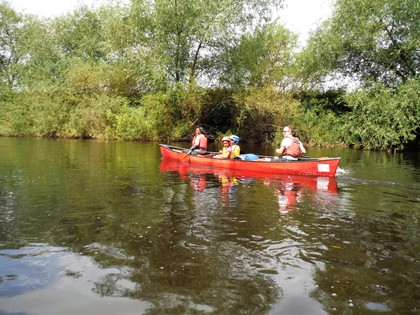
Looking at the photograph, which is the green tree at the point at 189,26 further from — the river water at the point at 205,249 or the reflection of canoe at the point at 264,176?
the river water at the point at 205,249

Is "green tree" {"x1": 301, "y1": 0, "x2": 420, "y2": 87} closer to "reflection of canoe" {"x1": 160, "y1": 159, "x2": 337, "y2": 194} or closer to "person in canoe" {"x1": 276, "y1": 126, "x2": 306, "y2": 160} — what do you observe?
"person in canoe" {"x1": 276, "y1": 126, "x2": 306, "y2": 160}

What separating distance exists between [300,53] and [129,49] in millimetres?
10882

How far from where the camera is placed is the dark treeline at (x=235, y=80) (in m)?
21.3

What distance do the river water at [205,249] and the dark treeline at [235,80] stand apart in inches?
560

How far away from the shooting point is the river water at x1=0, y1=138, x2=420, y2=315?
11.6ft

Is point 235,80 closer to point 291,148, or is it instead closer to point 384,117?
point 384,117

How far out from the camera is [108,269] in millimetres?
4199

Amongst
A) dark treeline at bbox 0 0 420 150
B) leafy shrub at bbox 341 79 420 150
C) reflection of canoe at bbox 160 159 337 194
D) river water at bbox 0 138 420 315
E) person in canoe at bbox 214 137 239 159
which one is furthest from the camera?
dark treeline at bbox 0 0 420 150

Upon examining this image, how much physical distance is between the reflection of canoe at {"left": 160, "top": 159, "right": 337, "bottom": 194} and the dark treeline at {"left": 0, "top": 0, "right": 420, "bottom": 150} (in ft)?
37.9

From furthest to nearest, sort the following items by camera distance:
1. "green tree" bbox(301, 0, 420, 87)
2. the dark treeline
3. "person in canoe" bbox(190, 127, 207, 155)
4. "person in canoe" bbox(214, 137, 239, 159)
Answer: the dark treeline, "green tree" bbox(301, 0, 420, 87), "person in canoe" bbox(190, 127, 207, 155), "person in canoe" bbox(214, 137, 239, 159)

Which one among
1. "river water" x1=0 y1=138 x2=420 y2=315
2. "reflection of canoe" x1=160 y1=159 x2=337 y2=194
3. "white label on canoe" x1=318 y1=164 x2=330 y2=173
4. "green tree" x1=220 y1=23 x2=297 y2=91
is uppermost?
"green tree" x1=220 y1=23 x2=297 y2=91

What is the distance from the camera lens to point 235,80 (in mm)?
26484

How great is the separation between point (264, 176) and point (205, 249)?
6741mm

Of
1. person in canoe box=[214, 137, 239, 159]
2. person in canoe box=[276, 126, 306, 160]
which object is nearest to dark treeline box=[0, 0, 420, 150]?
person in canoe box=[276, 126, 306, 160]
